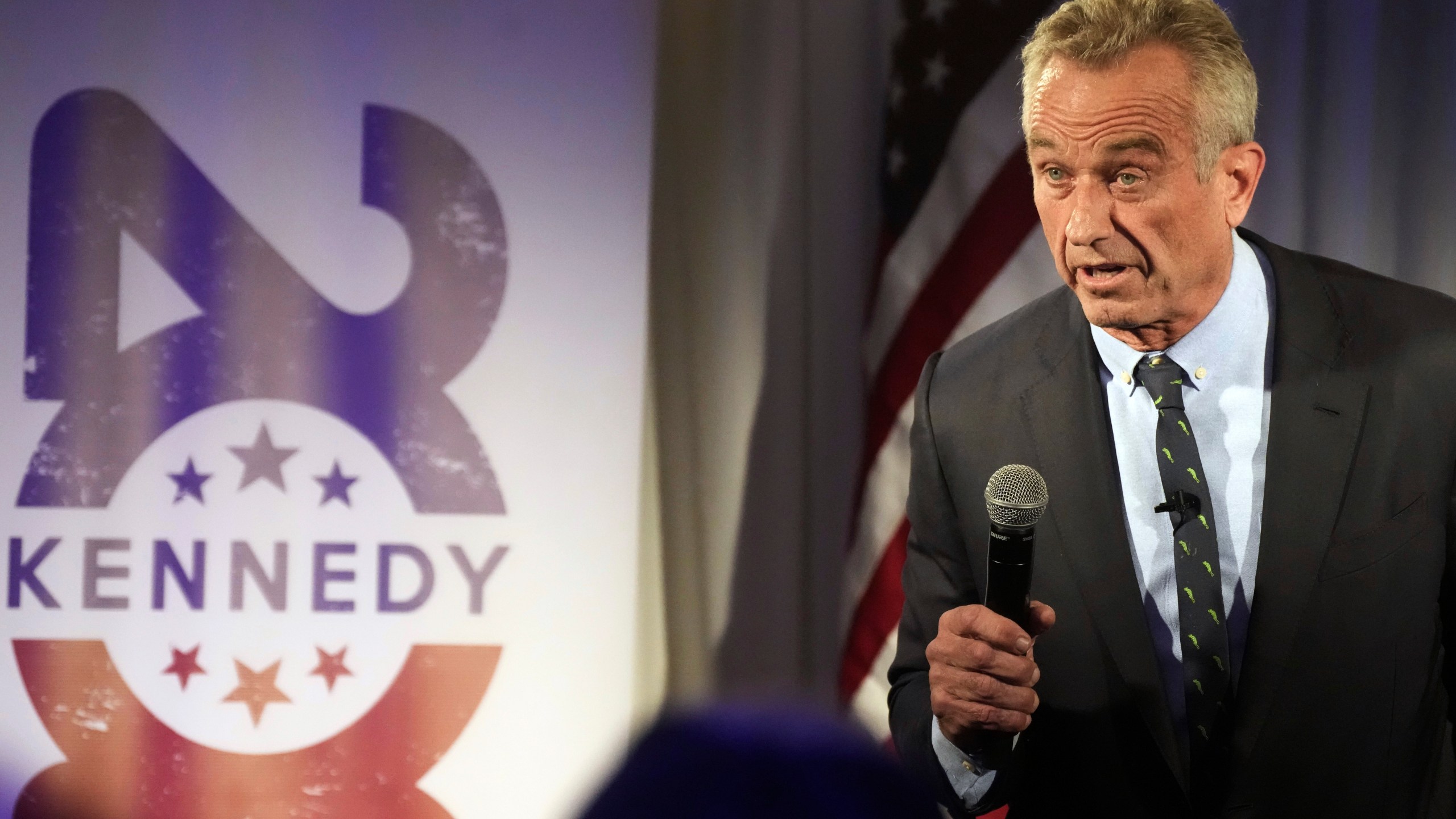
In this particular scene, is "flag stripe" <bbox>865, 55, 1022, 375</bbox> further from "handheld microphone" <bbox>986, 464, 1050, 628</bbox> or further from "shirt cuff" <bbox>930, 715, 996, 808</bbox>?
"handheld microphone" <bbox>986, 464, 1050, 628</bbox>

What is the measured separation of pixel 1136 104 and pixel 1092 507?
46cm

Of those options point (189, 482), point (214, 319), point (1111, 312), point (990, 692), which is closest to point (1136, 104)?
point (1111, 312)

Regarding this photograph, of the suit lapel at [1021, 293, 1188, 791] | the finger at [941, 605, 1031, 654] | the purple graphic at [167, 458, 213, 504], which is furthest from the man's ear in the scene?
the purple graphic at [167, 458, 213, 504]

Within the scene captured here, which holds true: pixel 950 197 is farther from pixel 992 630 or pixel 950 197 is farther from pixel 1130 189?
pixel 992 630

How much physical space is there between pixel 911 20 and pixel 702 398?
0.91m

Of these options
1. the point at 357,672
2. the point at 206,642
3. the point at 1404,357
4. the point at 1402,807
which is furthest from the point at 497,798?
the point at 1404,357

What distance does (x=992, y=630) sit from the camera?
1.14 metres

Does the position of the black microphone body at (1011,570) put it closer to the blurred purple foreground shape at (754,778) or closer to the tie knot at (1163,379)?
the tie knot at (1163,379)

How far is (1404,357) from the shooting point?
138cm

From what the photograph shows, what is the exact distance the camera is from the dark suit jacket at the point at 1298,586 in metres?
1.34

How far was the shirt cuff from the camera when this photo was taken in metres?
1.40

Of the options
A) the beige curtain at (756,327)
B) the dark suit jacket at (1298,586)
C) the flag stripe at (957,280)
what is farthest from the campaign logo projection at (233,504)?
the dark suit jacket at (1298,586)

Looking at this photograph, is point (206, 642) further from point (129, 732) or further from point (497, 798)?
point (497, 798)

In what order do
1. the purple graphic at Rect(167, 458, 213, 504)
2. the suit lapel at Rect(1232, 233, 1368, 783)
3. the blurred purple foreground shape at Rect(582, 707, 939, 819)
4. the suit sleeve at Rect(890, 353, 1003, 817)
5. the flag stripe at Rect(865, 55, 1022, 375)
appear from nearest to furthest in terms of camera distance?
the blurred purple foreground shape at Rect(582, 707, 939, 819) → the suit lapel at Rect(1232, 233, 1368, 783) → the suit sleeve at Rect(890, 353, 1003, 817) → the flag stripe at Rect(865, 55, 1022, 375) → the purple graphic at Rect(167, 458, 213, 504)
